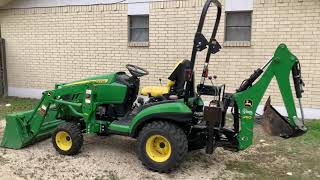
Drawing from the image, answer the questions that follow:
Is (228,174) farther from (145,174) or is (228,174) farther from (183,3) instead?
(183,3)

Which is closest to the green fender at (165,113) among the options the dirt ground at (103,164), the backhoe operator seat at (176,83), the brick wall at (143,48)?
the backhoe operator seat at (176,83)

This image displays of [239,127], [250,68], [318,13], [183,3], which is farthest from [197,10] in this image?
[239,127]

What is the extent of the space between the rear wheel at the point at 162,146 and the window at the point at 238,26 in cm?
414

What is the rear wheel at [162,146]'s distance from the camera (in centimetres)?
474

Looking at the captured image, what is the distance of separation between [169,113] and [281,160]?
1971mm

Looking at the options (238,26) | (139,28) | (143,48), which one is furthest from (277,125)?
(139,28)

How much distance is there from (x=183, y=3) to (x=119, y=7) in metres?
1.69

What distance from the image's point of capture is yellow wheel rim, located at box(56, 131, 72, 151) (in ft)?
18.2

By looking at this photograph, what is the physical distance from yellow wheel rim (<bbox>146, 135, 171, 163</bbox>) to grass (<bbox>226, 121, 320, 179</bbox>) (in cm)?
95

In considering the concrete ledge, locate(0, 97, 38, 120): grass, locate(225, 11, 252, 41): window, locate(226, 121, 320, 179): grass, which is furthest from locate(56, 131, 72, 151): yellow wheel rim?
the concrete ledge

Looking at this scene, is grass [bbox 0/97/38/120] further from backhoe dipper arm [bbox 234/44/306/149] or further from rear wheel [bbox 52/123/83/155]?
backhoe dipper arm [bbox 234/44/306/149]

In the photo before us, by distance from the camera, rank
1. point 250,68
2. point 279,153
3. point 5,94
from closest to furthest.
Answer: point 279,153 < point 250,68 < point 5,94

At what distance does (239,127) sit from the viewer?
4891 millimetres

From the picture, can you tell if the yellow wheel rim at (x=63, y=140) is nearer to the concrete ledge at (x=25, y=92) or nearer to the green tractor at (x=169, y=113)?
the green tractor at (x=169, y=113)
